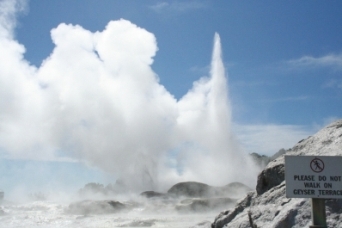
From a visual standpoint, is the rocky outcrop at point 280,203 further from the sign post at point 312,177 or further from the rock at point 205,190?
the rock at point 205,190

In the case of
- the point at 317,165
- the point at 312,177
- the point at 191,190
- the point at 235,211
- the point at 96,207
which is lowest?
the point at 235,211

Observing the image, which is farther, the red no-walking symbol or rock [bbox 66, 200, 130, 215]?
rock [bbox 66, 200, 130, 215]

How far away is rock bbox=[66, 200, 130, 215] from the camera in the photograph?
97.9 feet

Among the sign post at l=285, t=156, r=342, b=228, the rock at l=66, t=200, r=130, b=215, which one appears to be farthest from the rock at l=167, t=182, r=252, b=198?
the sign post at l=285, t=156, r=342, b=228

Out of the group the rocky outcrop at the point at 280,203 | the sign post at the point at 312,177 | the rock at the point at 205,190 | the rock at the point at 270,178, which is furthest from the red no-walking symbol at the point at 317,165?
the rock at the point at 205,190

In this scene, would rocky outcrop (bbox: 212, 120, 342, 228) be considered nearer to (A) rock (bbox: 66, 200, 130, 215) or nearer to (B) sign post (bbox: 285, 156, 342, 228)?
(B) sign post (bbox: 285, 156, 342, 228)

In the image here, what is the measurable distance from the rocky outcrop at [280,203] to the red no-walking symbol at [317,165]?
1860 mm

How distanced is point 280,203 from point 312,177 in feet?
8.42

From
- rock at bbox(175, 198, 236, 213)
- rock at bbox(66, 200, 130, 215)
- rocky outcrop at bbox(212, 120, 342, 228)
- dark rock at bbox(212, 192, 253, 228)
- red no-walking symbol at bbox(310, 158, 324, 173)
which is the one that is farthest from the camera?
rock at bbox(66, 200, 130, 215)

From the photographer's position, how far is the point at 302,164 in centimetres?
575

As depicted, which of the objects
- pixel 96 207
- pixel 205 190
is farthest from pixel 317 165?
pixel 205 190

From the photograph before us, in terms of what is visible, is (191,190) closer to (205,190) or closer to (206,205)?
(205,190)

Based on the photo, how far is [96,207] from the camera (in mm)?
30656

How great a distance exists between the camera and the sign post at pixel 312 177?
5738 millimetres
